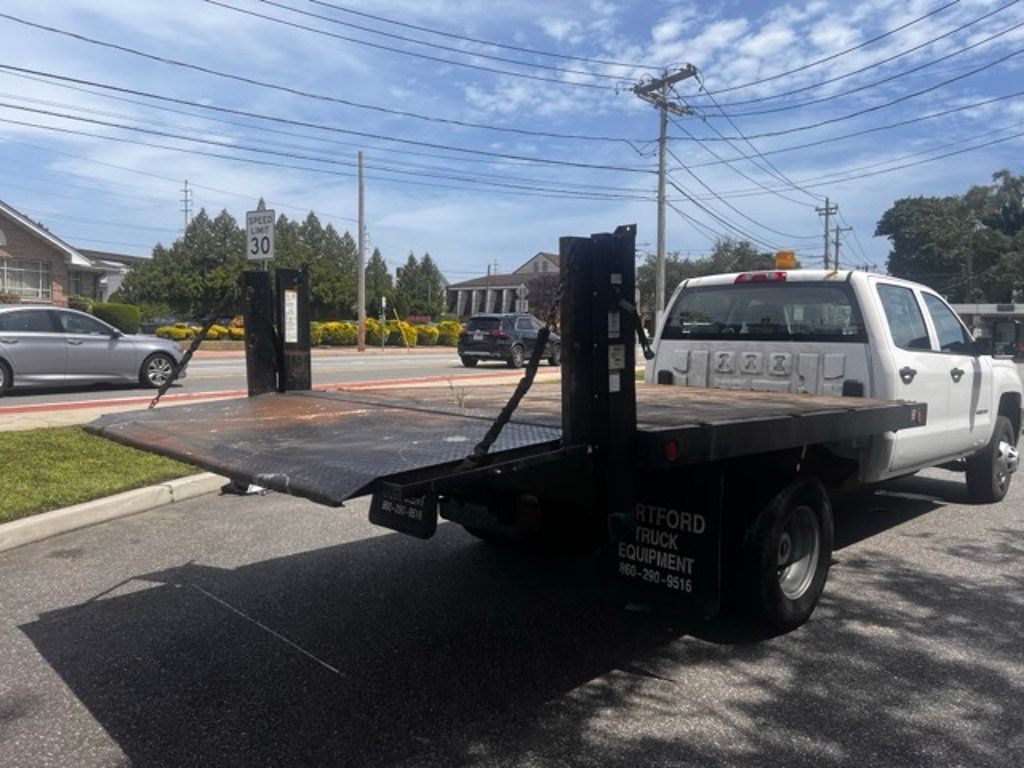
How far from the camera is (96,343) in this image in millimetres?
15219

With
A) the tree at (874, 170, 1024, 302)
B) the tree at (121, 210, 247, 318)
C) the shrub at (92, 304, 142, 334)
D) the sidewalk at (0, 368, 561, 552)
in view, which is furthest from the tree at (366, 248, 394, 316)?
the sidewalk at (0, 368, 561, 552)

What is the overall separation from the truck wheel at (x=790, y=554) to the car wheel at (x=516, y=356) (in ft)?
73.1

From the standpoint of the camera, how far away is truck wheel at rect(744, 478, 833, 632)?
13.6 feet

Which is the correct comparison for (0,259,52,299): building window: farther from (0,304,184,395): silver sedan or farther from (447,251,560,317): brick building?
(447,251,560,317): brick building

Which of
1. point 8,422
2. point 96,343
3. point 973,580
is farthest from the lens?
point 96,343

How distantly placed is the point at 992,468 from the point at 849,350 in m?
2.66

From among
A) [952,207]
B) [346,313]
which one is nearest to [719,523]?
[346,313]

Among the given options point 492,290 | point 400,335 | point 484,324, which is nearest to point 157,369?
point 484,324

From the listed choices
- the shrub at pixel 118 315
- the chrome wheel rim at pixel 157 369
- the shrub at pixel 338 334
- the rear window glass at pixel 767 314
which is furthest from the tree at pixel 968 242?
the rear window glass at pixel 767 314

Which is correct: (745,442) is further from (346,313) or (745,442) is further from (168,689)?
(346,313)

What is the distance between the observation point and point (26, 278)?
4684cm

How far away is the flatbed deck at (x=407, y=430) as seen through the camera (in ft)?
10.1

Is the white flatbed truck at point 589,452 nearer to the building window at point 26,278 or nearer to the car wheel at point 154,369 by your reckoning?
the car wheel at point 154,369

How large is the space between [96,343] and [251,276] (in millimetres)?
11221
